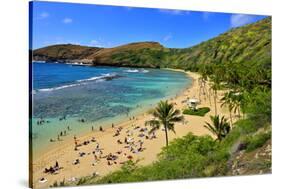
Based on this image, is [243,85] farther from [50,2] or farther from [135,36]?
[50,2]

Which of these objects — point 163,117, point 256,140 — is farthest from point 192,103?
point 256,140

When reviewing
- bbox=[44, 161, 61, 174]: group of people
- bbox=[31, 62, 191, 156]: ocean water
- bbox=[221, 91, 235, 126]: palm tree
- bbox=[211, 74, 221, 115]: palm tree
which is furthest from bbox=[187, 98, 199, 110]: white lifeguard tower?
bbox=[44, 161, 61, 174]: group of people

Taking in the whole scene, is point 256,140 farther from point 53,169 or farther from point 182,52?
point 53,169

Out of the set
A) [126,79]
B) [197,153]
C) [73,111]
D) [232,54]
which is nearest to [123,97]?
[126,79]

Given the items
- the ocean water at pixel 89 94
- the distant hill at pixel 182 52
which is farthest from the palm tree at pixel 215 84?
the ocean water at pixel 89 94

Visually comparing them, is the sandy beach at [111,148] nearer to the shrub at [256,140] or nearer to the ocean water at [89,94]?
the ocean water at [89,94]
